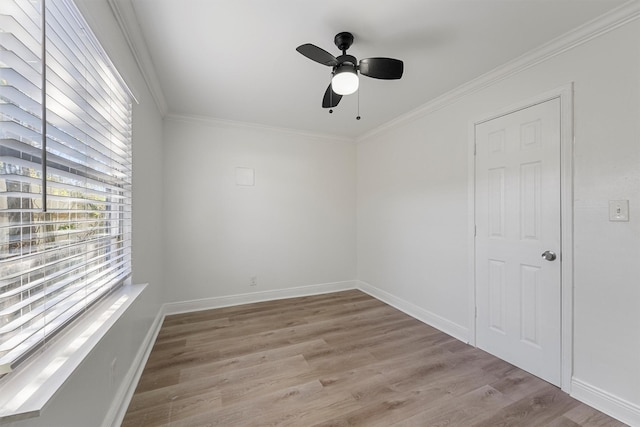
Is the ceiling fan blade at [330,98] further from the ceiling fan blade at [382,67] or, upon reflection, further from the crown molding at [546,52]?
the crown molding at [546,52]

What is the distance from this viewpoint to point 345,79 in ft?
5.78

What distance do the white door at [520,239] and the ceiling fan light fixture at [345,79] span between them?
1.42 m

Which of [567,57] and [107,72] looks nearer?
[107,72]

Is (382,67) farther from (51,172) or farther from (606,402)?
(606,402)

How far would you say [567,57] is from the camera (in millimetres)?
1832

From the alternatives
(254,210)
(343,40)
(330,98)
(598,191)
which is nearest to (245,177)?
(254,210)

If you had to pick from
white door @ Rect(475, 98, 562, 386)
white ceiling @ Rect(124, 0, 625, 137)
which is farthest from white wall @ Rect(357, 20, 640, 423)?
white ceiling @ Rect(124, 0, 625, 137)

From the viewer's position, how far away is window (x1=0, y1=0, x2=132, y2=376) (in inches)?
32.2

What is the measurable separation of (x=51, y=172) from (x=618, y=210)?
302cm

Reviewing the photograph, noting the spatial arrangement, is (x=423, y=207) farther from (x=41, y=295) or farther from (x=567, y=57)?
(x=41, y=295)

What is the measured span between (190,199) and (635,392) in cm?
414

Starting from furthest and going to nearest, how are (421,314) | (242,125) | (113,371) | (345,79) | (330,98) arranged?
(242,125), (421,314), (330,98), (345,79), (113,371)

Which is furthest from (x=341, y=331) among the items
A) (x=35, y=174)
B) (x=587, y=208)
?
(x=35, y=174)

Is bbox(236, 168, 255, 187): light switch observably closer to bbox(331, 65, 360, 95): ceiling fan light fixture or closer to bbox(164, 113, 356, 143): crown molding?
bbox(164, 113, 356, 143): crown molding
